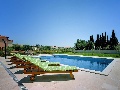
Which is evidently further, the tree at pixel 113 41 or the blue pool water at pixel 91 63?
the tree at pixel 113 41

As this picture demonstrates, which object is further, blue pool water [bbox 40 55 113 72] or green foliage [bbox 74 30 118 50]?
green foliage [bbox 74 30 118 50]

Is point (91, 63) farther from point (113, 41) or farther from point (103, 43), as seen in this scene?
point (103, 43)

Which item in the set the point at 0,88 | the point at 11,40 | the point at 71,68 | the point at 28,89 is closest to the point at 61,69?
the point at 71,68

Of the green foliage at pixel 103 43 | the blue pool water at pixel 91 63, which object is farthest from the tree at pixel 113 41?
the blue pool water at pixel 91 63

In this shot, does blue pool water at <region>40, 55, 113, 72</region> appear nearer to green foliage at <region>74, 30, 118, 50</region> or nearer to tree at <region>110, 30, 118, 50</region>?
green foliage at <region>74, 30, 118, 50</region>

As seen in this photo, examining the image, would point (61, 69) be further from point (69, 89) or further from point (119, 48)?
point (119, 48)

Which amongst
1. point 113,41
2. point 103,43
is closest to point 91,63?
point 113,41

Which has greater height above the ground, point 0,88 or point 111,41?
point 111,41

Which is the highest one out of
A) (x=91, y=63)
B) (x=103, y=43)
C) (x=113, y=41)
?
(x=113, y=41)

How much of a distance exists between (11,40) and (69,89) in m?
62.8

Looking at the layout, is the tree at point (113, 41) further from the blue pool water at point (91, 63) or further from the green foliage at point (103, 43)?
the blue pool water at point (91, 63)

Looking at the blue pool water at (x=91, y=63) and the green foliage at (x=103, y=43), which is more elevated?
the green foliage at (x=103, y=43)

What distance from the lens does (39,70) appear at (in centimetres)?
848

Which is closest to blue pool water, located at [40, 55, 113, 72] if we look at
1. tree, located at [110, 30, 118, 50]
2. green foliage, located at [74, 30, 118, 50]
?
green foliage, located at [74, 30, 118, 50]
